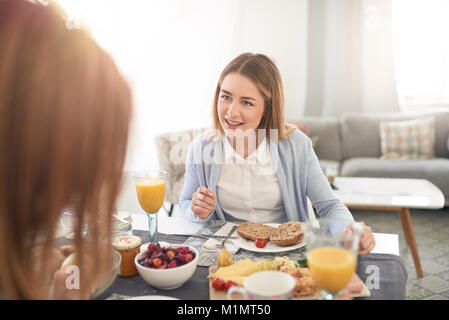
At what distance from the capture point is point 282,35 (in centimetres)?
486

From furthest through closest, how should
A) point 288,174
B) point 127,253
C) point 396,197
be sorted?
point 396,197, point 288,174, point 127,253

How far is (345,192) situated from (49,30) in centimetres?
246

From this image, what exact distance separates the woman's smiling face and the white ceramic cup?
0.83 m

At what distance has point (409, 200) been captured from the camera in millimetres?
2525

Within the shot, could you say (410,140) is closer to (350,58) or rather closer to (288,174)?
(350,58)

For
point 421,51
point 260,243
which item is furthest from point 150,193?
point 421,51

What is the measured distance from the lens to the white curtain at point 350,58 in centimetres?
466

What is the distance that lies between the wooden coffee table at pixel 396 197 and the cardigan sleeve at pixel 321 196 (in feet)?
3.38

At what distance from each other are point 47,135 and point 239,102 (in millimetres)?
1040

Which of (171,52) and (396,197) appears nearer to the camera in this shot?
(396,197)

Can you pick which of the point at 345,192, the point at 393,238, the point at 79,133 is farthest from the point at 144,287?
the point at 345,192

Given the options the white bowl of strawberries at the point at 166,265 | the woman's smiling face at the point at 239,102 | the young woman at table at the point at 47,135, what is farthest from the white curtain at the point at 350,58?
the young woman at table at the point at 47,135

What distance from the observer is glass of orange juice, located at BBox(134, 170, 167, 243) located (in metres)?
1.10

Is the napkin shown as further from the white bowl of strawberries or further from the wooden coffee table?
the wooden coffee table
